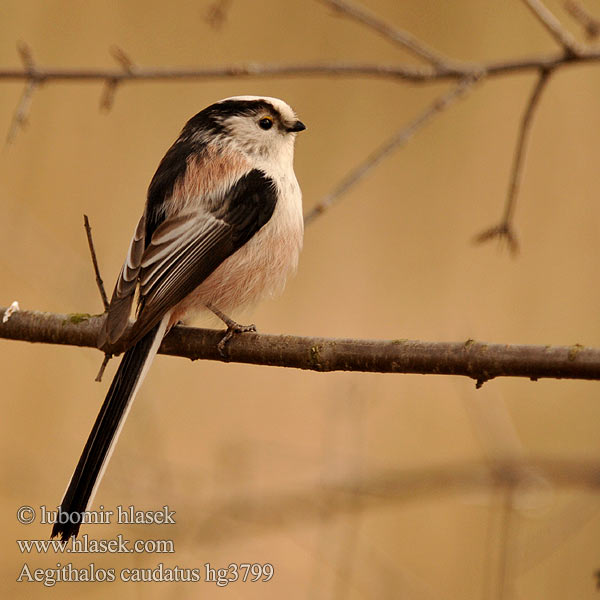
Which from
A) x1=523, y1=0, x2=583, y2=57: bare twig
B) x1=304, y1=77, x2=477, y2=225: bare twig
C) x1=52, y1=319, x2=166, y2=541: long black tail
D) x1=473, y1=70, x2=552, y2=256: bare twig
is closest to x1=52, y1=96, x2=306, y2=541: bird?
x1=52, y1=319, x2=166, y2=541: long black tail

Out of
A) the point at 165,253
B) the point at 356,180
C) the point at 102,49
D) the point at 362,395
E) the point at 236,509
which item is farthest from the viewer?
the point at 102,49

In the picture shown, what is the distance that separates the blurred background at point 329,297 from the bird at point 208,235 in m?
0.68

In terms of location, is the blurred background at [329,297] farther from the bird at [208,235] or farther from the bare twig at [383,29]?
the bare twig at [383,29]

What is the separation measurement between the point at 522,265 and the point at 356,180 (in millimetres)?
2054

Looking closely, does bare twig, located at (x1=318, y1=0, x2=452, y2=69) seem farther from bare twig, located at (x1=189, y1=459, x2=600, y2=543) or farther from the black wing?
bare twig, located at (x1=189, y1=459, x2=600, y2=543)

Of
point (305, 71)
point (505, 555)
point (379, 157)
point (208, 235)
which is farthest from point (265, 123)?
point (505, 555)

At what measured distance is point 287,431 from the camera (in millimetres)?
3635

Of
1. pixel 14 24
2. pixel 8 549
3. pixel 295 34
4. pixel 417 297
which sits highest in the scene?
pixel 295 34

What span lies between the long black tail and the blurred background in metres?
0.93

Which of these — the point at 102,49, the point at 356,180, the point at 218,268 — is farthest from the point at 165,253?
the point at 102,49

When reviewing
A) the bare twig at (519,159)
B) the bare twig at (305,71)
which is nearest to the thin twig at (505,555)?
the bare twig at (519,159)

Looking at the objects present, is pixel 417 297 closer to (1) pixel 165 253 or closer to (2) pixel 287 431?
(2) pixel 287 431

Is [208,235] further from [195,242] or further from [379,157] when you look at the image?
[379,157]

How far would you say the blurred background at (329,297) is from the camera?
316 cm
